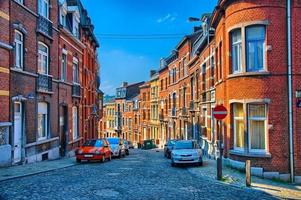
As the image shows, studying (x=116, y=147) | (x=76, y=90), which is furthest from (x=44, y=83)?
(x=116, y=147)

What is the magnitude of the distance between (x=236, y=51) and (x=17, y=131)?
1167 cm

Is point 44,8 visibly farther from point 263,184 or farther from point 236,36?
point 263,184

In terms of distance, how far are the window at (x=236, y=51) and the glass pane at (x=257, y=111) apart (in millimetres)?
1965

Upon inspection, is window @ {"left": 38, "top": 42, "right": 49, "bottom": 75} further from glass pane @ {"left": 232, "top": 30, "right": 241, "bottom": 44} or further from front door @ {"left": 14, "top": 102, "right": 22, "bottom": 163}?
glass pane @ {"left": 232, "top": 30, "right": 241, "bottom": 44}

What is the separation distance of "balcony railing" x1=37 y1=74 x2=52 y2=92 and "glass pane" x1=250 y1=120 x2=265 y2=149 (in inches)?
481

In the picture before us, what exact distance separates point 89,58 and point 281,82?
89.6 feet

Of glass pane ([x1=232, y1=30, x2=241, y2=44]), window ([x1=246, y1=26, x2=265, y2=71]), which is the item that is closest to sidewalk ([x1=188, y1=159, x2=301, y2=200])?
window ([x1=246, y1=26, x2=265, y2=71])

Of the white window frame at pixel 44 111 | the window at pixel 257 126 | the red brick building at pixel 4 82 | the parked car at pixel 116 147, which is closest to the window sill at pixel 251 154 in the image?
the window at pixel 257 126

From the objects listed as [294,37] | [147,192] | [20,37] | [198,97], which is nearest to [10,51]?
[20,37]

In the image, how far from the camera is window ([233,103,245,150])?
17.3 meters

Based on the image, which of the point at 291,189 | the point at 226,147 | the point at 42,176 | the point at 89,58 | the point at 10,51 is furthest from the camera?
the point at 89,58

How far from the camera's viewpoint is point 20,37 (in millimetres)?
19078

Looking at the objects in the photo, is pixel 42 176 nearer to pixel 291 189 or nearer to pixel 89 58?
pixel 291 189

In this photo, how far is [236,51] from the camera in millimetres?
17812
